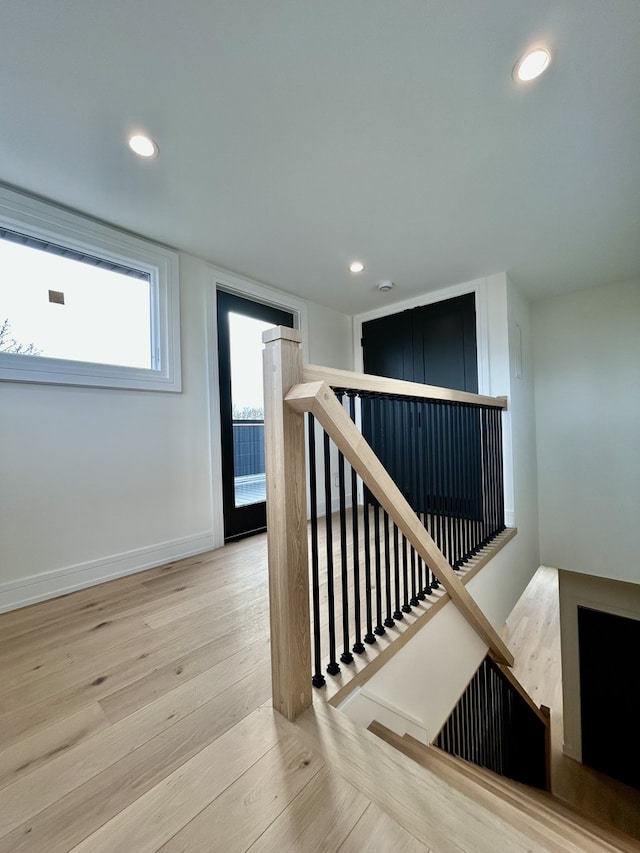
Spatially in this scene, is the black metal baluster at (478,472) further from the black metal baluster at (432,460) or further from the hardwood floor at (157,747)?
the hardwood floor at (157,747)

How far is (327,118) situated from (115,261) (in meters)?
1.58

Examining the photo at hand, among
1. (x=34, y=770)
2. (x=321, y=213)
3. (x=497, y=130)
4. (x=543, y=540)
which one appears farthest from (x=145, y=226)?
(x=543, y=540)

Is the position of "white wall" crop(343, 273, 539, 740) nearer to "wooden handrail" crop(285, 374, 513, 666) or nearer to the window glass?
"wooden handrail" crop(285, 374, 513, 666)

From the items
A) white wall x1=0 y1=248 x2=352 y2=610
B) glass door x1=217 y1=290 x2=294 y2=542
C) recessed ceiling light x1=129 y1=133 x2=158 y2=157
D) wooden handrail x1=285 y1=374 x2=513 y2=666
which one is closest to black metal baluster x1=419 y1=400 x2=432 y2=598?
wooden handrail x1=285 y1=374 x2=513 y2=666

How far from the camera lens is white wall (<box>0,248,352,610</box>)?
1.78m

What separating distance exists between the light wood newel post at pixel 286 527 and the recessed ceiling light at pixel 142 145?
1305 millimetres

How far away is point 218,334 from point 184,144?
1.35 meters

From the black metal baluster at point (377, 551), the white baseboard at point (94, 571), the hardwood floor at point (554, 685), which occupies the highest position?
the black metal baluster at point (377, 551)

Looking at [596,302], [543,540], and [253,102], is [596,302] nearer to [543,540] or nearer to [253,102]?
[543,540]

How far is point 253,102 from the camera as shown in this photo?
1377 mm

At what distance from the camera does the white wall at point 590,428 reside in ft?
10.9

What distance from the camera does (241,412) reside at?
2.91 metres

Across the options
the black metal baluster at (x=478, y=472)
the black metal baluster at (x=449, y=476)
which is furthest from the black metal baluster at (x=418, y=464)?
the black metal baluster at (x=478, y=472)

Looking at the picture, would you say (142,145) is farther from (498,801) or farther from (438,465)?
(498,801)
